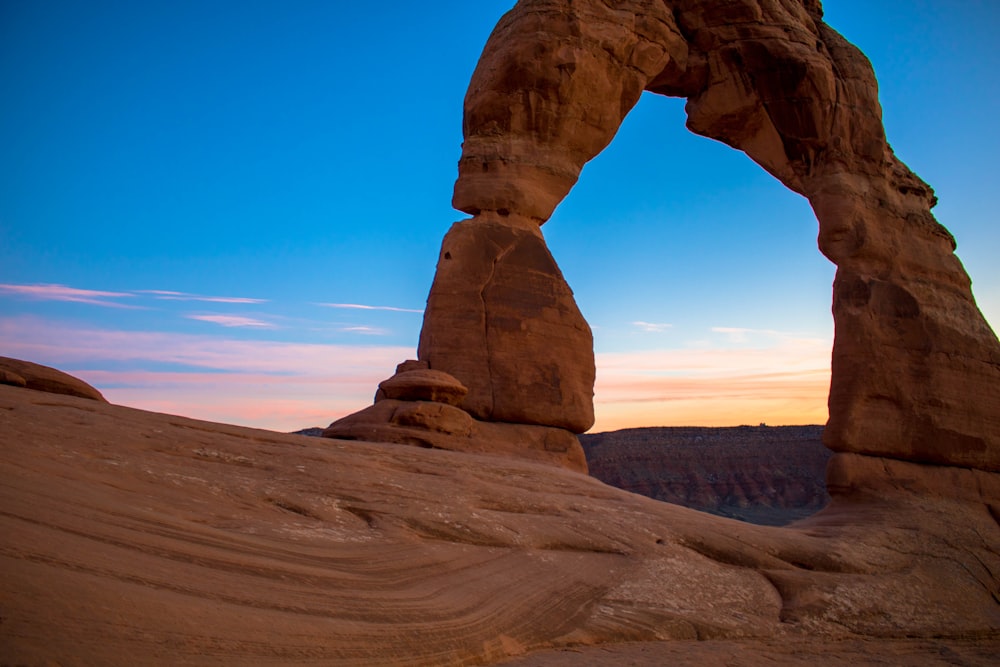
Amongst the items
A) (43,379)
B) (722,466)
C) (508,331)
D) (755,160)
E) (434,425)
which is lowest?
(722,466)

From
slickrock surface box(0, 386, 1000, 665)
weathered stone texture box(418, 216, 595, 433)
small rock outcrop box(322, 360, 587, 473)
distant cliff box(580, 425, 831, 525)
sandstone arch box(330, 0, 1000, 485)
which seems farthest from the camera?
distant cliff box(580, 425, 831, 525)

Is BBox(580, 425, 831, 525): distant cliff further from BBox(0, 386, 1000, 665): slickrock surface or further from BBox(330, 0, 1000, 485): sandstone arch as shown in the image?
BBox(0, 386, 1000, 665): slickrock surface

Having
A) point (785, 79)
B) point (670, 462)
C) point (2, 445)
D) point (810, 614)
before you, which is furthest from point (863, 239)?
point (670, 462)

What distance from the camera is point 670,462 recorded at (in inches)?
1777

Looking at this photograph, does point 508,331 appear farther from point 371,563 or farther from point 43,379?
point 371,563

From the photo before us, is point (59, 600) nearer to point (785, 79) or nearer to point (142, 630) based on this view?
point (142, 630)

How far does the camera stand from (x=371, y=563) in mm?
4859

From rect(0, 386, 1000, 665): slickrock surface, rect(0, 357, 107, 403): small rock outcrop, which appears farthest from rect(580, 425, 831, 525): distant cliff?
rect(0, 357, 107, 403): small rock outcrop

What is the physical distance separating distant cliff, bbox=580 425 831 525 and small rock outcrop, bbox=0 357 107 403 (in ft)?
122

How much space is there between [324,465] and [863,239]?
10204 millimetres

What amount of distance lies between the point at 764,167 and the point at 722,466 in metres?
32.3

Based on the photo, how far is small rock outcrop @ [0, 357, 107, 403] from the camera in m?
7.05

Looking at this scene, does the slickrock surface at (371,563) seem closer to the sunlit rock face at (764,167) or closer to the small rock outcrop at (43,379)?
the small rock outcrop at (43,379)

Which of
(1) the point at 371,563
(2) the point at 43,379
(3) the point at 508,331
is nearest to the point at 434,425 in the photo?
(3) the point at 508,331
